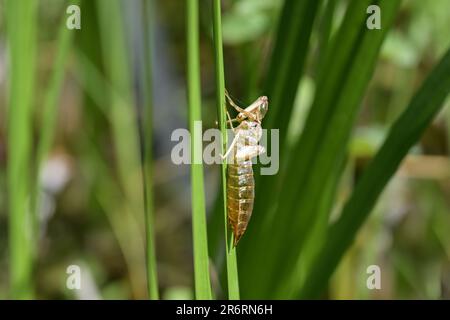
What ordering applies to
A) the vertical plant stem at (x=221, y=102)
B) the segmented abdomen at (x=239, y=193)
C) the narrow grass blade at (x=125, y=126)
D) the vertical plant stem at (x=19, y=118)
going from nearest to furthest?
the vertical plant stem at (x=221, y=102) < the segmented abdomen at (x=239, y=193) < the vertical plant stem at (x=19, y=118) < the narrow grass blade at (x=125, y=126)

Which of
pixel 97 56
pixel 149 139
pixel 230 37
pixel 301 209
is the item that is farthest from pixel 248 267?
pixel 97 56

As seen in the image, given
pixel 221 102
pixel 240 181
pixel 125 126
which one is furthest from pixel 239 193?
pixel 125 126

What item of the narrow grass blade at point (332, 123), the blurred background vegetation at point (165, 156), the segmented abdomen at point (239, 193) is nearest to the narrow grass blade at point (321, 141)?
the narrow grass blade at point (332, 123)

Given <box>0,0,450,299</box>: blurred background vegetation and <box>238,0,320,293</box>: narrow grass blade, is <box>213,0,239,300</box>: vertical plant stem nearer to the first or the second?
<box>238,0,320,293</box>: narrow grass blade

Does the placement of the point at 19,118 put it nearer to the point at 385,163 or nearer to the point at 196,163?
the point at 196,163

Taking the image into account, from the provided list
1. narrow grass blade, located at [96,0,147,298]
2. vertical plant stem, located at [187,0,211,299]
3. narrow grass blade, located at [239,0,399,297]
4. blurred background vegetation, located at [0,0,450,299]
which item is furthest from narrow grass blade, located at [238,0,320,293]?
narrow grass blade, located at [96,0,147,298]

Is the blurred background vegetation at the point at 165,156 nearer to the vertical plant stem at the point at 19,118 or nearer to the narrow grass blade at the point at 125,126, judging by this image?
the narrow grass blade at the point at 125,126
